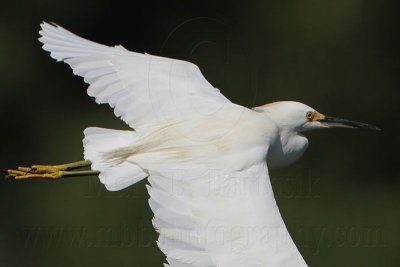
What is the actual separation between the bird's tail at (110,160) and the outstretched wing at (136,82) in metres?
0.09

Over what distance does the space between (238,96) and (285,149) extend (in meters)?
4.04

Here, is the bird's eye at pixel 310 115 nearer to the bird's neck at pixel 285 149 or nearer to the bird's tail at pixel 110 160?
the bird's neck at pixel 285 149

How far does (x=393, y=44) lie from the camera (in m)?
9.70

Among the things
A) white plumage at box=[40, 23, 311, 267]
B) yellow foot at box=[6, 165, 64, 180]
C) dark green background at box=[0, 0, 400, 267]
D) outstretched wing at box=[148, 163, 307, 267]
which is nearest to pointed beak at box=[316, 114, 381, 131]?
white plumage at box=[40, 23, 311, 267]

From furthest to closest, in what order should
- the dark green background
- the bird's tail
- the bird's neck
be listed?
the dark green background < the bird's neck < the bird's tail

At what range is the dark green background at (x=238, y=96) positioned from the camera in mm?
7809

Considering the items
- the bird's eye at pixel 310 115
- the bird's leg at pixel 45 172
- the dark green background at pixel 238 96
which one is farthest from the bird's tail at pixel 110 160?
the dark green background at pixel 238 96

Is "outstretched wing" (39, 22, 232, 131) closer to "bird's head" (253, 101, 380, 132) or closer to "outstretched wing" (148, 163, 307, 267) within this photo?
"bird's head" (253, 101, 380, 132)

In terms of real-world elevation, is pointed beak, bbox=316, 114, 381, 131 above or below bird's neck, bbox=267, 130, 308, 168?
above

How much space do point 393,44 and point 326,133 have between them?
118 centimetres

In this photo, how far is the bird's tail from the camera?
4.32 meters

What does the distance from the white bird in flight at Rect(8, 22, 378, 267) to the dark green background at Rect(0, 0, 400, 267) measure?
2.72m

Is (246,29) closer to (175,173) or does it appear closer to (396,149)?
(396,149)

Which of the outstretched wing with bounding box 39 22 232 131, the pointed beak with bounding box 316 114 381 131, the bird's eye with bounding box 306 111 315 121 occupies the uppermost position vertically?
the outstretched wing with bounding box 39 22 232 131
